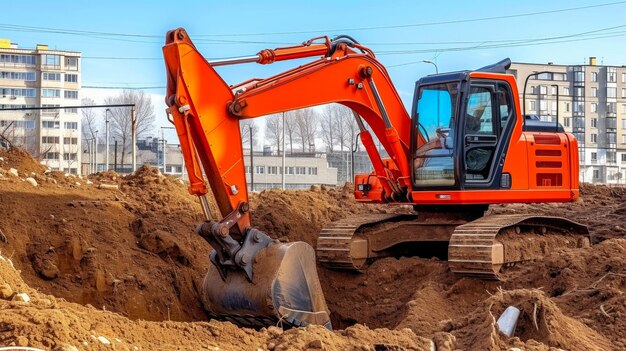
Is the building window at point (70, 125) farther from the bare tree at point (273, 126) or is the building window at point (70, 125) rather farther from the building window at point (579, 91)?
the building window at point (579, 91)

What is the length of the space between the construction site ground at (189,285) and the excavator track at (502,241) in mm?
240

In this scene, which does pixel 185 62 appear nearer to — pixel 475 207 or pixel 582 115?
pixel 475 207

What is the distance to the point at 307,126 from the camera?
225 ft

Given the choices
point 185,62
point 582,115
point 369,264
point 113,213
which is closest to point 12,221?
point 113,213

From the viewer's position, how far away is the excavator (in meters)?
9.20

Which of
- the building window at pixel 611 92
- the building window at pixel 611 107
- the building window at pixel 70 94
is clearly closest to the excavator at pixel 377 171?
the building window at pixel 611 92

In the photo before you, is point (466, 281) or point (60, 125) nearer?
point (466, 281)

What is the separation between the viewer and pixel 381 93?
38.3 ft

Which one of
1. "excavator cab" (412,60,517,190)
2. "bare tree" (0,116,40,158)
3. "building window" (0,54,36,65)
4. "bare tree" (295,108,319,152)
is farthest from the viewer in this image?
"building window" (0,54,36,65)

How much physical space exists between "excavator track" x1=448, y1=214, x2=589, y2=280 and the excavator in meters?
0.02

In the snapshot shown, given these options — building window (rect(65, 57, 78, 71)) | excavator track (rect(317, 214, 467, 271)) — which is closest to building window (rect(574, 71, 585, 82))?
building window (rect(65, 57, 78, 71))

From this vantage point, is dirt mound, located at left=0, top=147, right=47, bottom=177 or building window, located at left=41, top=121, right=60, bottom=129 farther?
building window, located at left=41, top=121, right=60, bottom=129

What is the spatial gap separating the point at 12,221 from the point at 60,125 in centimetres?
7798

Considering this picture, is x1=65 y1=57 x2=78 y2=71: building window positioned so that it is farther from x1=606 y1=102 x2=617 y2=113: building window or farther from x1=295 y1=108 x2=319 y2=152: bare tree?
x1=606 y1=102 x2=617 y2=113: building window
